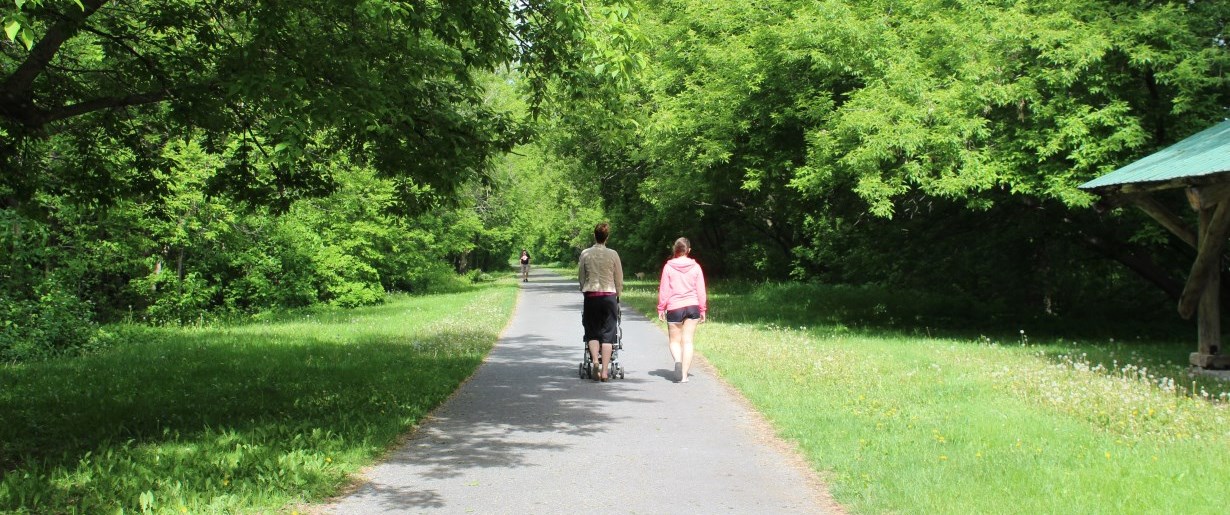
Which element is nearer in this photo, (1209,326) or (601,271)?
(601,271)

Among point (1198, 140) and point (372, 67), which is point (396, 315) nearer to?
point (372, 67)

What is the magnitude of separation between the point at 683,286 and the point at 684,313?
1.06ft

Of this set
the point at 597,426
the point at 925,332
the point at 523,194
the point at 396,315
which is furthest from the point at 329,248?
the point at 523,194

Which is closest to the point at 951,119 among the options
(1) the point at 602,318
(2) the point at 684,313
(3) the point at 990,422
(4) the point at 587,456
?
(2) the point at 684,313

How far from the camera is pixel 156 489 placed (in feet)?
18.1

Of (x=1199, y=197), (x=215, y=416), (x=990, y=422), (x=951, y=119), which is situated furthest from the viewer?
Result: (x=951, y=119)

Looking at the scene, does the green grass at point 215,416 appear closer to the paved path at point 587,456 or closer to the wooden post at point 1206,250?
the paved path at point 587,456

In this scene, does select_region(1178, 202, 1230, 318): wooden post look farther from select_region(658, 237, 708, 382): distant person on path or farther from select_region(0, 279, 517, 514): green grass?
select_region(0, 279, 517, 514): green grass

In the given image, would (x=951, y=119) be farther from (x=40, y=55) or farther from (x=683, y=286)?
(x=40, y=55)

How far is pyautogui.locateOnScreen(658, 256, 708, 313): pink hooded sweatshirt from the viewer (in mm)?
10562

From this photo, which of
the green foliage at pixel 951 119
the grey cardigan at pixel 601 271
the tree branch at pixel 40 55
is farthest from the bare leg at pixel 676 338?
the tree branch at pixel 40 55

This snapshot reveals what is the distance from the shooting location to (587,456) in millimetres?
6645

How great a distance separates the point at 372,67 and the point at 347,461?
3882 mm

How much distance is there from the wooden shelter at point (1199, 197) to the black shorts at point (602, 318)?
5.79 metres
